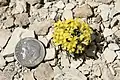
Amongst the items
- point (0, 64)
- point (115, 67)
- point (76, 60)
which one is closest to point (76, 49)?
point (76, 60)

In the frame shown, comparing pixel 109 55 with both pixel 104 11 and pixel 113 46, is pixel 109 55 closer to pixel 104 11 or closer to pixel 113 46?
pixel 113 46

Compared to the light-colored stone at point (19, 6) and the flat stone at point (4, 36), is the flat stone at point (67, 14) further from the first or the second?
the flat stone at point (4, 36)

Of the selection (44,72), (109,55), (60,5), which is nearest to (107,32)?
(109,55)

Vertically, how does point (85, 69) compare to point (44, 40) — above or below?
below

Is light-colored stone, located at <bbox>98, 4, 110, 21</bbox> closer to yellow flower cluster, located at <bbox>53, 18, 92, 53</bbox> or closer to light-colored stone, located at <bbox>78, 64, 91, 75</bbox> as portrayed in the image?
yellow flower cluster, located at <bbox>53, 18, 92, 53</bbox>

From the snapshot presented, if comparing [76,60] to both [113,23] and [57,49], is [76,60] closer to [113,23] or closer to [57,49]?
[57,49]

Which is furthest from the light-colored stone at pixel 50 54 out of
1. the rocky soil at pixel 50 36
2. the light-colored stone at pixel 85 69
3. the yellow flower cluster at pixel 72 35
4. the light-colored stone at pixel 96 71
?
the light-colored stone at pixel 96 71
